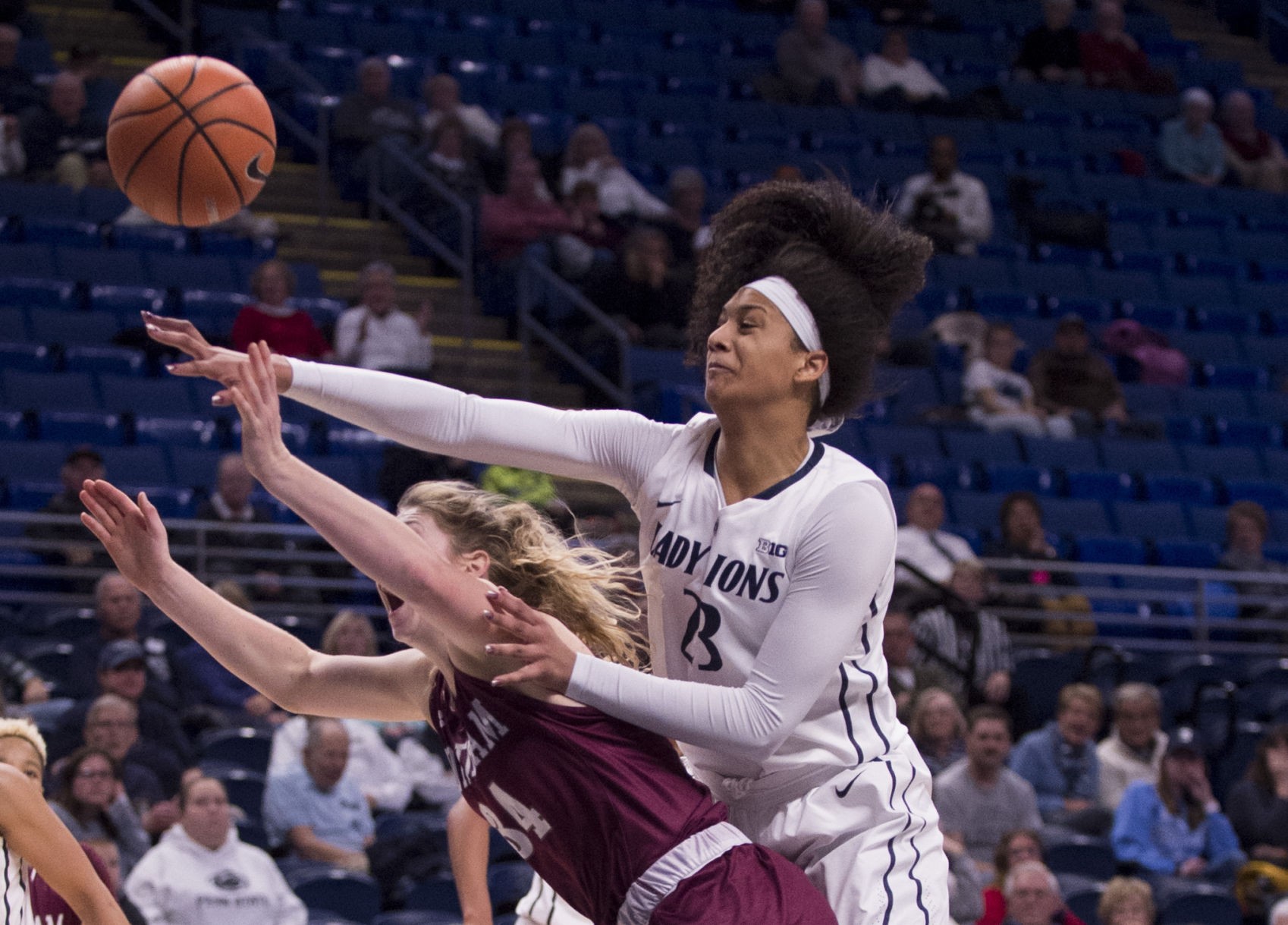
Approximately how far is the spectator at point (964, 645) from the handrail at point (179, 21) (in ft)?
22.0

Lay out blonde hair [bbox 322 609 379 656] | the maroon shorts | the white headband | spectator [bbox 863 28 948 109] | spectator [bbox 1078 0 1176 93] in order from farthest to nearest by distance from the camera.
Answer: spectator [bbox 1078 0 1176 93]
spectator [bbox 863 28 948 109]
blonde hair [bbox 322 609 379 656]
the white headband
the maroon shorts

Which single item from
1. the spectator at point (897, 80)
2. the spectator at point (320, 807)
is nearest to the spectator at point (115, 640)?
the spectator at point (320, 807)

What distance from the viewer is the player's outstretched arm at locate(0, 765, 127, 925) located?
162 inches

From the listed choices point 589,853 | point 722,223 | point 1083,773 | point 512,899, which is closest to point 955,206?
point 1083,773

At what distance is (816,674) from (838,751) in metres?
0.23

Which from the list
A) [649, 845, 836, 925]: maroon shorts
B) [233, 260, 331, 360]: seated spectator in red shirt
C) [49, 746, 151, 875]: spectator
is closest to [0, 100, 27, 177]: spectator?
[233, 260, 331, 360]: seated spectator in red shirt

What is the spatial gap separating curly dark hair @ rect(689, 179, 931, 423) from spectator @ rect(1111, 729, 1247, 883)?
5.40 metres

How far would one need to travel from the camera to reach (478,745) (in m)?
3.37

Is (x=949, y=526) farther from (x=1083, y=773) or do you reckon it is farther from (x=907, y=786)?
(x=907, y=786)

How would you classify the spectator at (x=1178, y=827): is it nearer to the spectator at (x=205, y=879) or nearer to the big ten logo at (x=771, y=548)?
the spectator at (x=205, y=879)

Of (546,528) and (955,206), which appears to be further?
(955,206)

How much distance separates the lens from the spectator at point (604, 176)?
12508mm

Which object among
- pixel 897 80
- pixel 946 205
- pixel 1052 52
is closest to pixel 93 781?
pixel 946 205

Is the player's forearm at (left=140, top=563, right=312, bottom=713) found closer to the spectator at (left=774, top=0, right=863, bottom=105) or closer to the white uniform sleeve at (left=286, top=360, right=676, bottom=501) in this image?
the white uniform sleeve at (left=286, top=360, right=676, bottom=501)
